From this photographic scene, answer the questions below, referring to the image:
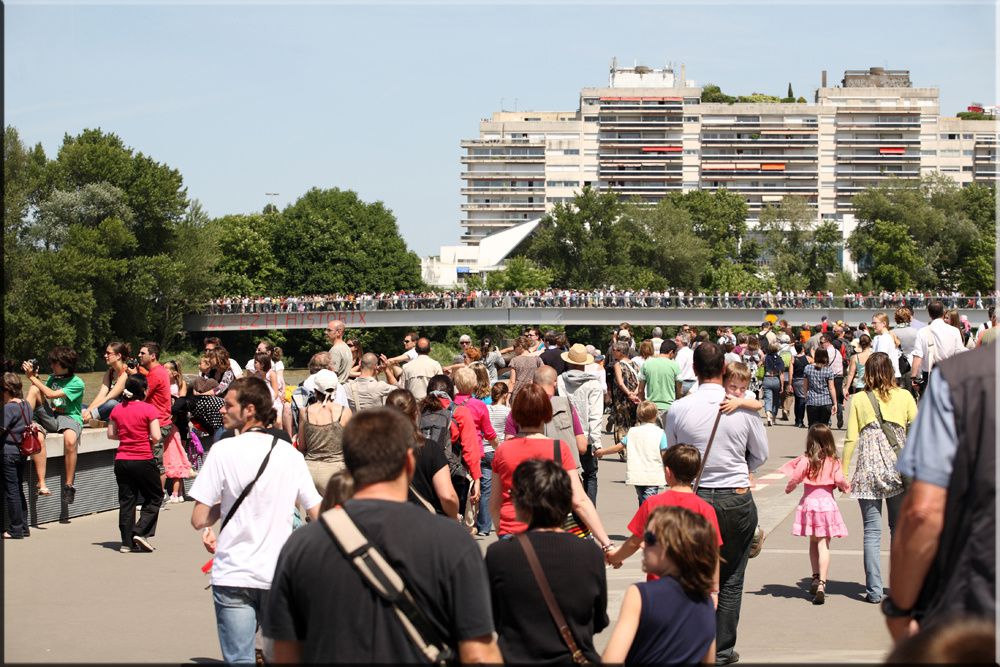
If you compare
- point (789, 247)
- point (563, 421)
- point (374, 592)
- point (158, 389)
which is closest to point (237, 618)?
point (374, 592)

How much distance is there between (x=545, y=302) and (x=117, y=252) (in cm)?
2720

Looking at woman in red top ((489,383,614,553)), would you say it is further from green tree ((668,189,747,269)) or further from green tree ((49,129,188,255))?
green tree ((668,189,747,269))

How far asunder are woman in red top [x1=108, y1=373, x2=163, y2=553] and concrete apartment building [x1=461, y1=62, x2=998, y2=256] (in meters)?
159

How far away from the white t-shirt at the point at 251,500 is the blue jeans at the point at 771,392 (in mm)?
18901

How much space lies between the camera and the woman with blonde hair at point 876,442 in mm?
9227

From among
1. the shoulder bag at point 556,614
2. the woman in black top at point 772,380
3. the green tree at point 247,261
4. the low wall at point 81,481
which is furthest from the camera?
the green tree at point 247,261

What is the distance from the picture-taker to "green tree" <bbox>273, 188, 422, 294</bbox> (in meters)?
93.2

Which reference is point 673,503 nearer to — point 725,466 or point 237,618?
point 725,466

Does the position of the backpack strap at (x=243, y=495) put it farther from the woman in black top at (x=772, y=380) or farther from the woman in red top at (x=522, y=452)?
the woman in black top at (x=772, y=380)

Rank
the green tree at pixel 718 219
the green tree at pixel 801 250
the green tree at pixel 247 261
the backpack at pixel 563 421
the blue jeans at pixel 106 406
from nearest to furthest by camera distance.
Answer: the backpack at pixel 563 421
the blue jeans at pixel 106 406
the green tree at pixel 247 261
the green tree at pixel 801 250
the green tree at pixel 718 219

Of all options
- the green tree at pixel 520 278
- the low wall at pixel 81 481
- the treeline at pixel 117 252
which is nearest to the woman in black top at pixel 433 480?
the low wall at pixel 81 481

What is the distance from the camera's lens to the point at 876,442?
30.5 feet

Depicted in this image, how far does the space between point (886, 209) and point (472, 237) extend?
70.6 meters

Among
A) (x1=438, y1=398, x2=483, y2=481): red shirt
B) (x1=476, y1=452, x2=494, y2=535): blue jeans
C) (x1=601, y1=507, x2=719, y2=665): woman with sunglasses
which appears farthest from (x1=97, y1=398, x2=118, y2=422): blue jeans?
(x1=601, y1=507, x2=719, y2=665): woman with sunglasses
